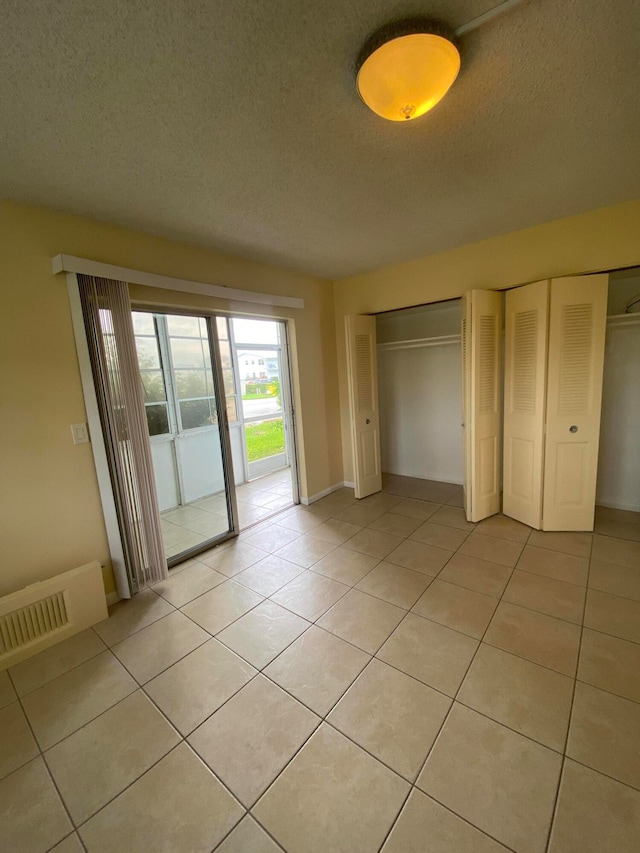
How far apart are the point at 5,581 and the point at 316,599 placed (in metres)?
1.87

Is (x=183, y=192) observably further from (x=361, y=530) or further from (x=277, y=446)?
(x=277, y=446)

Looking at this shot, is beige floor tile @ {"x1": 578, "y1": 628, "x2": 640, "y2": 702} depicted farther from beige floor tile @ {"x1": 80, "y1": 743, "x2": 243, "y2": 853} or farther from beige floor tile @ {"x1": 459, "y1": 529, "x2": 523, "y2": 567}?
beige floor tile @ {"x1": 80, "y1": 743, "x2": 243, "y2": 853}

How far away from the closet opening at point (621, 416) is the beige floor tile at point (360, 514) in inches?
76.8

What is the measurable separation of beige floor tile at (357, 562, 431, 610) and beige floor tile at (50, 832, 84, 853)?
5.52 feet

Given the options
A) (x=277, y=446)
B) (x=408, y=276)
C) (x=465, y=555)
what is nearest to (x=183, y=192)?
(x=408, y=276)

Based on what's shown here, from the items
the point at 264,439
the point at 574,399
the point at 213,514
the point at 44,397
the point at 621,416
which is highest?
the point at 44,397

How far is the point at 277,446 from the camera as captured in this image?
5.64 meters

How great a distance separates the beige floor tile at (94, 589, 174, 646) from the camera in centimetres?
212

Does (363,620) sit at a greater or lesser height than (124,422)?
lesser

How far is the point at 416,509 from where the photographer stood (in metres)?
3.65

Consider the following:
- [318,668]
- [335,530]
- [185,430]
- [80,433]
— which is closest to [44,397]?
[80,433]

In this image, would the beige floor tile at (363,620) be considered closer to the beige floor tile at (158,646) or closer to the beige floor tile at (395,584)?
the beige floor tile at (395,584)

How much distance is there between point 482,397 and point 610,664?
6.76 feet

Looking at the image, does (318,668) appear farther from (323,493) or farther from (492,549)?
(323,493)
